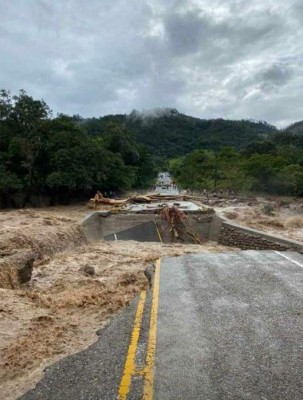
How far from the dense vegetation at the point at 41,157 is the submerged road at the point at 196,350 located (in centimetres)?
2634

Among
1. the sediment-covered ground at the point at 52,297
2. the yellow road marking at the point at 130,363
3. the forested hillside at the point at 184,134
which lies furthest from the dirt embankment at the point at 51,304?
the forested hillside at the point at 184,134

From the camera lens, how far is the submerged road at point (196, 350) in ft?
13.8

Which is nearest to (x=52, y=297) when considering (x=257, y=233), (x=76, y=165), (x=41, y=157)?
(x=257, y=233)

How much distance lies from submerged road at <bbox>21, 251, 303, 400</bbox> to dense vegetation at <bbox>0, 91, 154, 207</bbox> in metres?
26.3

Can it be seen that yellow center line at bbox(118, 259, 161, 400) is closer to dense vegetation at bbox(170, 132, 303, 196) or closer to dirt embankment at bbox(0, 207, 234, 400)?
dirt embankment at bbox(0, 207, 234, 400)

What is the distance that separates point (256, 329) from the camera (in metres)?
5.78

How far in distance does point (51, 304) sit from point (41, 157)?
28.9m

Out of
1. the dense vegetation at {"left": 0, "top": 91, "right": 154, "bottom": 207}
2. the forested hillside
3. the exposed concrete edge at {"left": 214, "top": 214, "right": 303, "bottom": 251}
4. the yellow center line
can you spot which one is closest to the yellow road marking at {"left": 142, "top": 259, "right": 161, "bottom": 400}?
the yellow center line

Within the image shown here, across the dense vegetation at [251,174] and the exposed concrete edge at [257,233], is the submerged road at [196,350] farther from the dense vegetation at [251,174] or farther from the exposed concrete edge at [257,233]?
the dense vegetation at [251,174]

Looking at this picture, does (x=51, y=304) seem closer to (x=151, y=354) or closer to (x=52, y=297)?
(x=52, y=297)

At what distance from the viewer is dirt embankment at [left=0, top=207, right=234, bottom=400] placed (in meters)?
5.13

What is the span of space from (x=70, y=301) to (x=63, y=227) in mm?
11630

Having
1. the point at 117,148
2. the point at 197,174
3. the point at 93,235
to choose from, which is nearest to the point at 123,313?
the point at 93,235

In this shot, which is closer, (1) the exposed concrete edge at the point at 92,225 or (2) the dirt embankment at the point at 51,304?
(2) the dirt embankment at the point at 51,304
